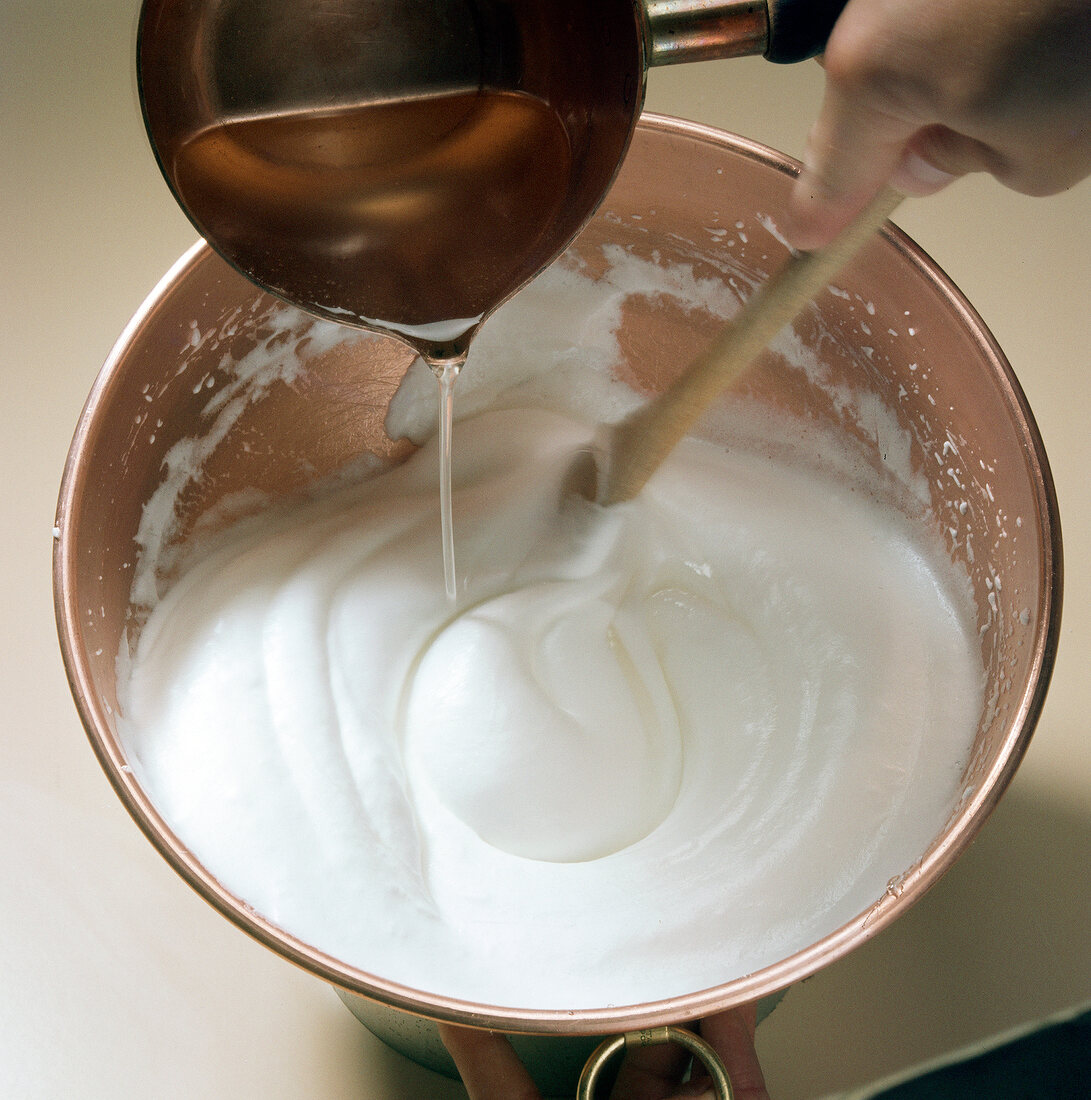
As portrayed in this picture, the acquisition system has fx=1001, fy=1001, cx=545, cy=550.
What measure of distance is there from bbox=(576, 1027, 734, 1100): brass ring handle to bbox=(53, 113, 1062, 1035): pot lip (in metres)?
0.03

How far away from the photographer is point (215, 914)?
87 cm

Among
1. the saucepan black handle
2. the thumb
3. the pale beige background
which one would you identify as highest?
the saucepan black handle

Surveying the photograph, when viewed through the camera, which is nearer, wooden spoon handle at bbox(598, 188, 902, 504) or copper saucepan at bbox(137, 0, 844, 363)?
copper saucepan at bbox(137, 0, 844, 363)

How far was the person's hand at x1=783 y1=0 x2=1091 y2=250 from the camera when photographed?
507 millimetres

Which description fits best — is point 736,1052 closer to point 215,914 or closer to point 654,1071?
point 654,1071

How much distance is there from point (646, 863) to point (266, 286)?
1.68 ft

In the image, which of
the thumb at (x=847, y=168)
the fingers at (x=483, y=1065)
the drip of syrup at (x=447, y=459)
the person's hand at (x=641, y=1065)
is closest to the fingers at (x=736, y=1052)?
the person's hand at (x=641, y=1065)

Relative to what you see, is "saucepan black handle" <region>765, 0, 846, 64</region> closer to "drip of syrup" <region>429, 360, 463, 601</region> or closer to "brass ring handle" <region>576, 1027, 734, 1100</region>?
"drip of syrup" <region>429, 360, 463, 601</region>

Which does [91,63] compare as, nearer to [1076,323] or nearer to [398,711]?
[398,711]

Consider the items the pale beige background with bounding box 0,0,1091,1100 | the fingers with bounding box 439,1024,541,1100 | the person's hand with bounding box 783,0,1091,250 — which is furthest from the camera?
the pale beige background with bounding box 0,0,1091,1100

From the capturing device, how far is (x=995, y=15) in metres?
0.51

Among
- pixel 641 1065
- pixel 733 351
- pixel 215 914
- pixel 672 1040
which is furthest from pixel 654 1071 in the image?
pixel 733 351

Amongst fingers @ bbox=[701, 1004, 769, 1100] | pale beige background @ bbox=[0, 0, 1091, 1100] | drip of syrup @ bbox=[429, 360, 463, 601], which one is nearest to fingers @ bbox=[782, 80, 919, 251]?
drip of syrup @ bbox=[429, 360, 463, 601]

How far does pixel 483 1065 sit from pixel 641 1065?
0.36ft
